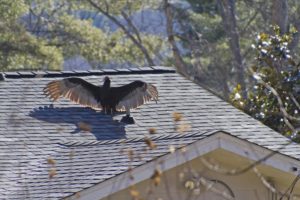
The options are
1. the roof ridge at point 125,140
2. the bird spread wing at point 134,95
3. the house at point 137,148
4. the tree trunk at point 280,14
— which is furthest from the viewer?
the tree trunk at point 280,14

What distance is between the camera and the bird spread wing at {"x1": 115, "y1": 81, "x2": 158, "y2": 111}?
579 inches

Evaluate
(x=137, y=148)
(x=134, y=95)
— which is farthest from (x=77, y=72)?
(x=137, y=148)

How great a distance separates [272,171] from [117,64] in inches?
995

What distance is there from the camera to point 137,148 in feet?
40.9

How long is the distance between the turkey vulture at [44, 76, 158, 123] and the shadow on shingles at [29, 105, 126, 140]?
0.13 meters

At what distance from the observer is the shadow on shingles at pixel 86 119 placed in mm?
13852

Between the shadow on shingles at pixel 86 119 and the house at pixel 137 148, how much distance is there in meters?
0.01

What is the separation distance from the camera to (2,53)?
3222 centimetres

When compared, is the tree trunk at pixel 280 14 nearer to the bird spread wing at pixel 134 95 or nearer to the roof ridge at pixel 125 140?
the bird spread wing at pixel 134 95

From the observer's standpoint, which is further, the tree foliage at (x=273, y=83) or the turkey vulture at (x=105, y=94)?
the tree foliage at (x=273, y=83)

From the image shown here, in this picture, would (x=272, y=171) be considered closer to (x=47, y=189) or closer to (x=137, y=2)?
(x=47, y=189)

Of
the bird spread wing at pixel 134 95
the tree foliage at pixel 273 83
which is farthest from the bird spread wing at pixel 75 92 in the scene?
the tree foliage at pixel 273 83

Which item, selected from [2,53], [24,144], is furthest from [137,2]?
[24,144]

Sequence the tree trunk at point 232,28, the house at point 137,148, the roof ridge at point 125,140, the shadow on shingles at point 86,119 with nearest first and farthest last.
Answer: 1. the house at point 137,148
2. the roof ridge at point 125,140
3. the shadow on shingles at point 86,119
4. the tree trunk at point 232,28
